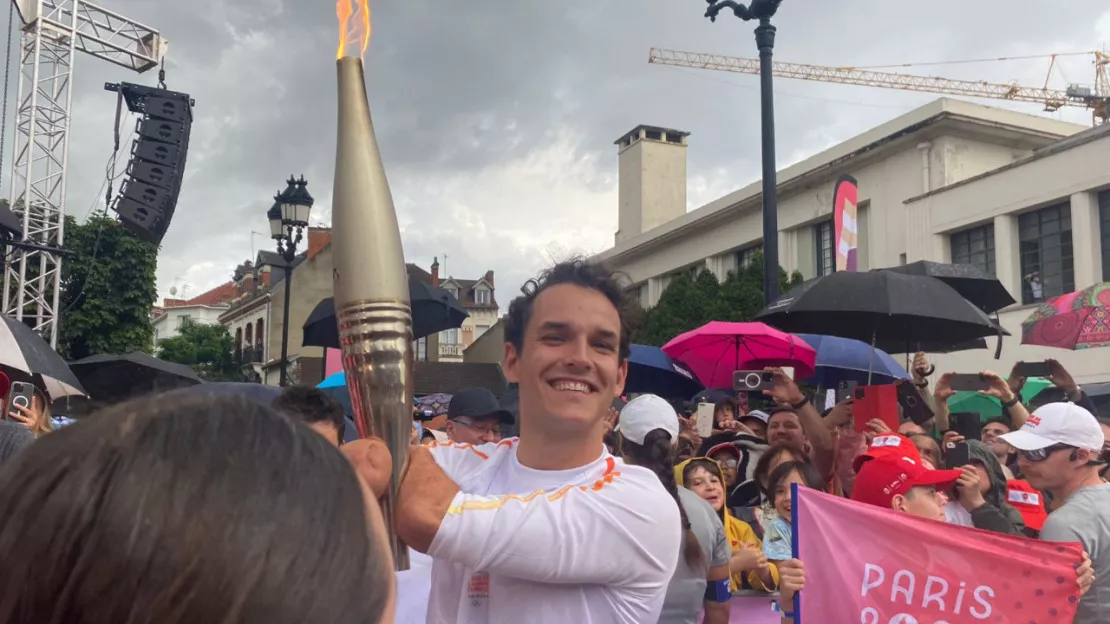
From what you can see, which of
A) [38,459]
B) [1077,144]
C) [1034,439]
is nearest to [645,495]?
[38,459]

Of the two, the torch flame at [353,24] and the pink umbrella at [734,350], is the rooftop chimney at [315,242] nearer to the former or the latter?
the pink umbrella at [734,350]

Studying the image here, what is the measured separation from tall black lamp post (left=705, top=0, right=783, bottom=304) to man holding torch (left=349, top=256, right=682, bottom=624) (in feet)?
21.5

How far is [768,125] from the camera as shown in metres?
8.76

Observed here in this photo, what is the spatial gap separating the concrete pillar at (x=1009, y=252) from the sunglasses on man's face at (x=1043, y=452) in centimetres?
2174

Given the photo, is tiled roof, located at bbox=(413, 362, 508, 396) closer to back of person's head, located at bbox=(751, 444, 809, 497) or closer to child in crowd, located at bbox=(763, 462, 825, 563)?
back of person's head, located at bbox=(751, 444, 809, 497)

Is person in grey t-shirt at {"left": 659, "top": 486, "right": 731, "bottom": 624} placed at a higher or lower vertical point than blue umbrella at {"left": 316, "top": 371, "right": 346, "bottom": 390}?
lower

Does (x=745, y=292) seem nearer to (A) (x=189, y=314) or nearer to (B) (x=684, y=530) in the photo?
(B) (x=684, y=530)

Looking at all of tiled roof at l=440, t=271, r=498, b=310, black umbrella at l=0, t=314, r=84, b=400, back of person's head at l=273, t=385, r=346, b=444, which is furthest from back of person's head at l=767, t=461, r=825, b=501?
tiled roof at l=440, t=271, r=498, b=310

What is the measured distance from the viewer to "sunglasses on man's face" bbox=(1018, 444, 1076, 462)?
169 inches

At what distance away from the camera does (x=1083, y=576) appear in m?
3.74

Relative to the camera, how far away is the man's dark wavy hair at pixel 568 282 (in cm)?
230

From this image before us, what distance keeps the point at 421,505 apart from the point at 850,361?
847 cm

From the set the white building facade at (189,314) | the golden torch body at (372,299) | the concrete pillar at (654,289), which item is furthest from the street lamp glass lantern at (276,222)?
the white building facade at (189,314)

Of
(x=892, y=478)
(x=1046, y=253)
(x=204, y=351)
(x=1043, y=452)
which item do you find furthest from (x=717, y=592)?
(x=204, y=351)
